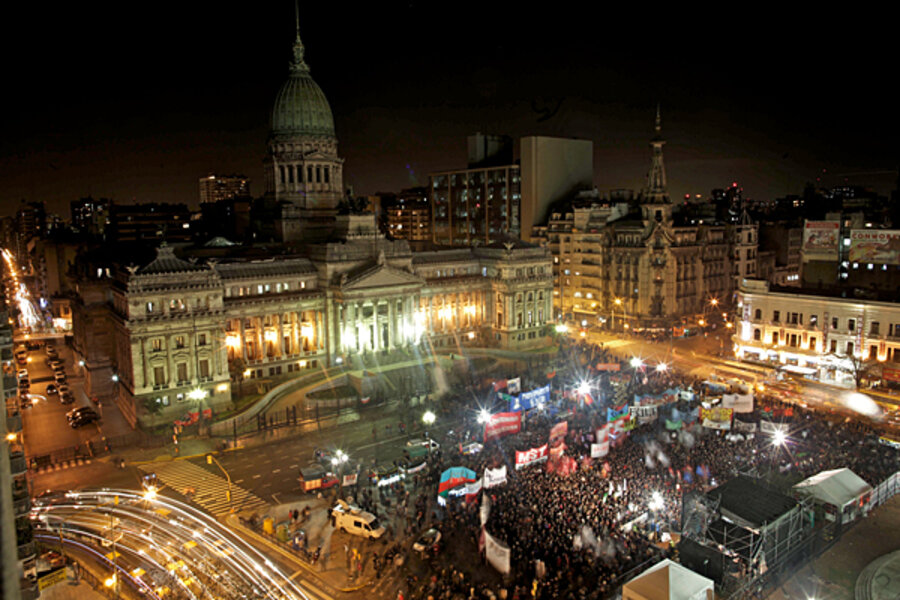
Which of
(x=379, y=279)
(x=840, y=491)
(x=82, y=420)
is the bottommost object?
(x=82, y=420)

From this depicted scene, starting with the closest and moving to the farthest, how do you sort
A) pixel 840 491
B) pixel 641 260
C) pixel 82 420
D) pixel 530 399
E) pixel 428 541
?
pixel 428 541
pixel 840 491
pixel 530 399
pixel 82 420
pixel 641 260

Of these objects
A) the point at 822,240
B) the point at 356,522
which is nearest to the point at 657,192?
the point at 822,240

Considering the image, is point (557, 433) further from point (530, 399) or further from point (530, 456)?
point (530, 399)

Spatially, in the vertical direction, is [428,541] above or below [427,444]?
below

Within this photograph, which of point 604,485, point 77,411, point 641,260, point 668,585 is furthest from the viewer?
point 641,260

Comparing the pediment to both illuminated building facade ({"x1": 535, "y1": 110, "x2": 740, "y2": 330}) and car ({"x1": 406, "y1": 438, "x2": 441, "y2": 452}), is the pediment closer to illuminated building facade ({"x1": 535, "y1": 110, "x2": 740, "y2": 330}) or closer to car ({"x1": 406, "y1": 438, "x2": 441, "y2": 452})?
car ({"x1": 406, "y1": 438, "x2": 441, "y2": 452})

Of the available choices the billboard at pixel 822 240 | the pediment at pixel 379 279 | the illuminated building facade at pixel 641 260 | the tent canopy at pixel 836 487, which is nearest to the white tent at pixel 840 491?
the tent canopy at pixel 836 487
